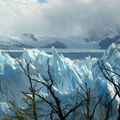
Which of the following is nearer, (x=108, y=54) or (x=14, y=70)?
(x=14, y=70)

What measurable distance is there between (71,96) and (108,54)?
3110 cm

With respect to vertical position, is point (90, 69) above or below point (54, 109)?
above

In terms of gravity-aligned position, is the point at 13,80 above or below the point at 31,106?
above

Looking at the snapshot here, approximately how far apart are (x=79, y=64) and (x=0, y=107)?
35093 mm

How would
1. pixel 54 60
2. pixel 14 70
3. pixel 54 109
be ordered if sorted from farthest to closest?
pixel 54 60 < pixel 14 70 < pixel 54 109

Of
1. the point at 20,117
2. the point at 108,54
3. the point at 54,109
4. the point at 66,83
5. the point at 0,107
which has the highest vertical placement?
the point at 108,54

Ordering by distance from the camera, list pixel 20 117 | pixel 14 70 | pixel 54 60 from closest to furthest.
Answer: pixel 20 117, pixel 14 70, pixel 54 60

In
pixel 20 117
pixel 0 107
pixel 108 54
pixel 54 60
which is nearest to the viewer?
pixel 20 117

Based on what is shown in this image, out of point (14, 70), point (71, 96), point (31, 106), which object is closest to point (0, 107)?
point (71, 96)

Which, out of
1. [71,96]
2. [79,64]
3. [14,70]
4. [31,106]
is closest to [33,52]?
[79,64]

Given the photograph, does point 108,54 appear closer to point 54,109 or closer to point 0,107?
point 0,107

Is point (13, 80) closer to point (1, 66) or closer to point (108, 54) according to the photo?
point (1, 66)

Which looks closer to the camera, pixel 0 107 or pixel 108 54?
pixel 0 107

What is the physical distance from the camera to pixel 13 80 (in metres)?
89.2
